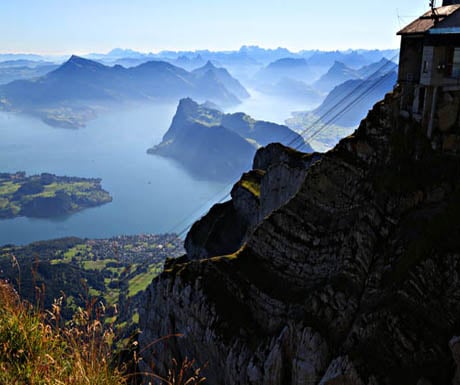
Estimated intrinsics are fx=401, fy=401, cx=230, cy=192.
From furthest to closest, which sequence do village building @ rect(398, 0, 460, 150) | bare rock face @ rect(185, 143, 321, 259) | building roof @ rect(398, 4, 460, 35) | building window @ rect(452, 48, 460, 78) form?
bare rock face @ rect(185, 143, 321, 259)
building roof @ rect(398, 4, 460, 35)
building window @ rect(452, 48, 460, 78)
village building @ rect(398, 0, 460, 150)

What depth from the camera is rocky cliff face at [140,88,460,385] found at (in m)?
12.7

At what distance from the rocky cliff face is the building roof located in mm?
3217

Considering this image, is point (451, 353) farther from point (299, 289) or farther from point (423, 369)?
point (299, 289)

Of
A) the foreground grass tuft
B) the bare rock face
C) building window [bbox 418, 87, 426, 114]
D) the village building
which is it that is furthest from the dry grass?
the bare rock face

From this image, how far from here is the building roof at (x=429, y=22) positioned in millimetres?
16391

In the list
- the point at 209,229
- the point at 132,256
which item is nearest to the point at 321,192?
the point at 209,229

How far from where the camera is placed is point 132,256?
7584 inches

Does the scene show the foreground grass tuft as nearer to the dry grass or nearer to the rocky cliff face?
the dry grass

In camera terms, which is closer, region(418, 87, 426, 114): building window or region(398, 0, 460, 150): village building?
region(398, 0, 460, 150): village building

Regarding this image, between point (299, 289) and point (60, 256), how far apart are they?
19302 centimetres

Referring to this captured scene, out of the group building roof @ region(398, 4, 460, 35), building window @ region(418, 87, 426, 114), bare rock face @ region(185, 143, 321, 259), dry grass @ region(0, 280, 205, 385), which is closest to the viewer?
dry grass @ region(0, 280, 205, 385)

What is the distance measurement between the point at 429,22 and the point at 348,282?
12.1 metres

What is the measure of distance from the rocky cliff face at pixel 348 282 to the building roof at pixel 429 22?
10.6 ft

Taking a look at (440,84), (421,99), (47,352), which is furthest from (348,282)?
(47,352)
